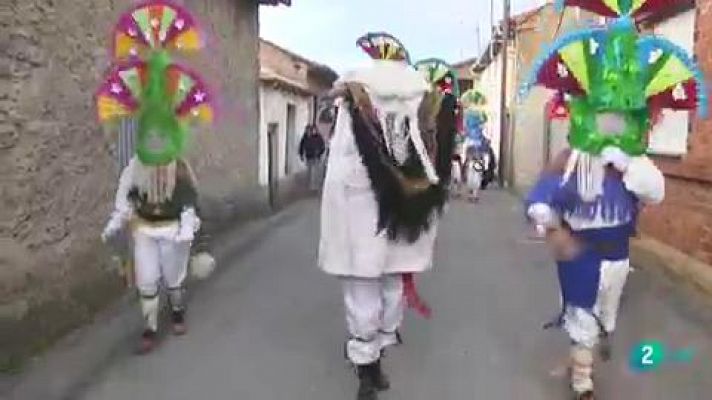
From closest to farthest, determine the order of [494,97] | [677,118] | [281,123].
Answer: [677,118] → [281,123] → [494,97]

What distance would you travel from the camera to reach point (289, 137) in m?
26.0

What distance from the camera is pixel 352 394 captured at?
6.12 meters

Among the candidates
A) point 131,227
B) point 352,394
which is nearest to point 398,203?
point 352,394

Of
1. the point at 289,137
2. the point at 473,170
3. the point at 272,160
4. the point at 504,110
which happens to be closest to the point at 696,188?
the point at 473,170

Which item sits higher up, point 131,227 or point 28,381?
point 131,227

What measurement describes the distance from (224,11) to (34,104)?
9.08 metres

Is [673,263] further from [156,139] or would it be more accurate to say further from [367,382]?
[156,139]

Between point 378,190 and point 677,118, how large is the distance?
251 inches

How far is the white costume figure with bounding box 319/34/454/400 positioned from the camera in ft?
18.8

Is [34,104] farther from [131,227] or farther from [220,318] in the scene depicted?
[220,318]

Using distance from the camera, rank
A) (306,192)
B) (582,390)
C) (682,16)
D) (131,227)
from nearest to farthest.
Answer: (582,390), (131,227), (682,16), (306,192)

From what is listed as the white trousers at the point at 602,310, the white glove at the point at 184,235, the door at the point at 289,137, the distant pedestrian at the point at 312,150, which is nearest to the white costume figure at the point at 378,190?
the white trousers at the point at 602,310

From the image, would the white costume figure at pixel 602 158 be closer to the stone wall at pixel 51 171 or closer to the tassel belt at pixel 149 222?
the tassel belt at pixel 149 222

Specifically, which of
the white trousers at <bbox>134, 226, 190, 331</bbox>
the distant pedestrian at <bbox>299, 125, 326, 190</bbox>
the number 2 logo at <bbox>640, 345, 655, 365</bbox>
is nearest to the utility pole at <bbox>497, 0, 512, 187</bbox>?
the distant pedestrian at <bbox>299, 125, 326, 190</bbox>
